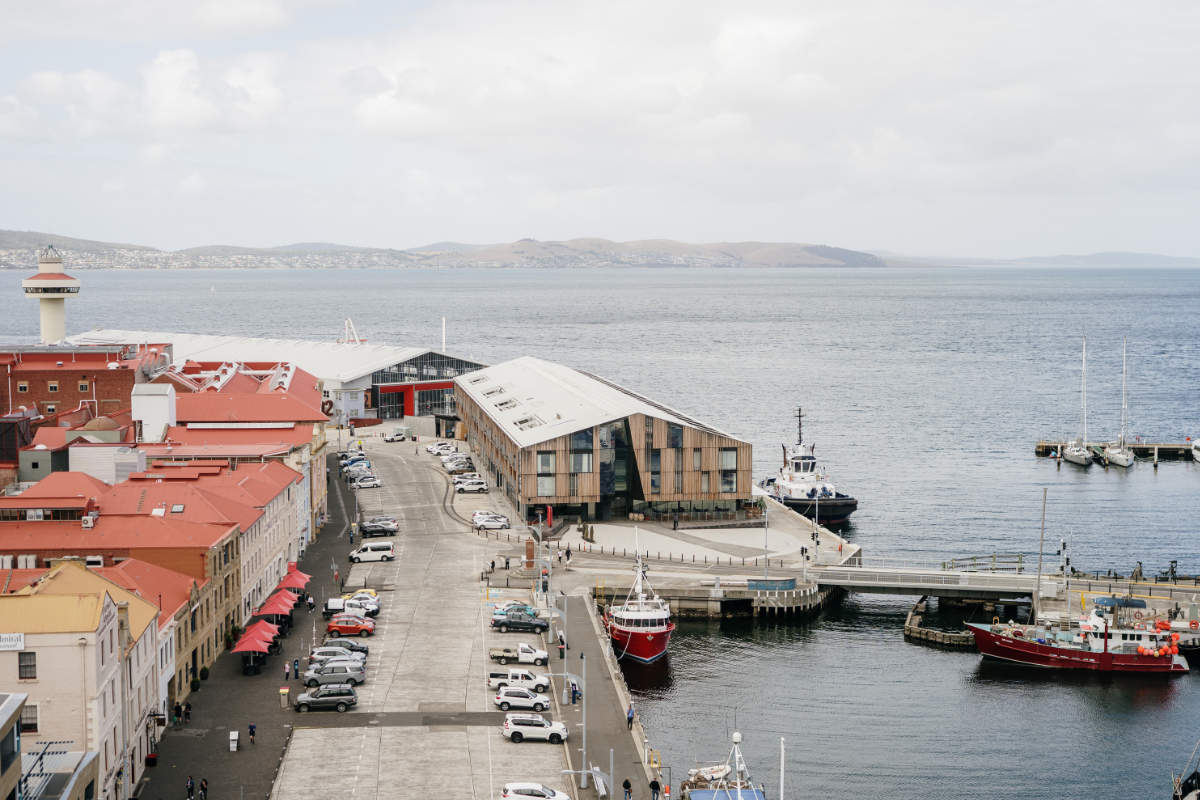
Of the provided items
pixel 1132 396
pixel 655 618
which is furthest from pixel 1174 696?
pixel 1132 396

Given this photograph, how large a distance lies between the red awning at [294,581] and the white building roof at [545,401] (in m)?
20.9

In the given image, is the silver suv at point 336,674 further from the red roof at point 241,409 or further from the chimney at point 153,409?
the red roof at point 241,409

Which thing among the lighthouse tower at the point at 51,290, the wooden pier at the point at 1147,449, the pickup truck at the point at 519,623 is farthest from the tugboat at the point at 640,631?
the wooden pier at the point at 1147,449

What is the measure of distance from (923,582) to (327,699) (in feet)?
128

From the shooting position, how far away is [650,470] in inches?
3676

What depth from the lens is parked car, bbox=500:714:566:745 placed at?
5347 centimetres

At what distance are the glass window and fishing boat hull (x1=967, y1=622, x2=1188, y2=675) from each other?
87.3 feet

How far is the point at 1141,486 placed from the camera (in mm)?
128375

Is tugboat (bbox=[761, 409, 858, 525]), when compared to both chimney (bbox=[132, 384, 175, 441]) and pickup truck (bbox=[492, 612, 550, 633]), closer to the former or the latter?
pickup truck (bbox=[492, 612, 550, 633])

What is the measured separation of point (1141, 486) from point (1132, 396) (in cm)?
7084

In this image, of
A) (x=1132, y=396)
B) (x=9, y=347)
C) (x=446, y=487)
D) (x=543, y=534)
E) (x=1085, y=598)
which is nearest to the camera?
(x=1085, y=598)

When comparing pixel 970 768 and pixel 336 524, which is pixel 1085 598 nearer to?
pixel 970 768

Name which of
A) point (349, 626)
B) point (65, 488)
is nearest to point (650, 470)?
point (349, 626)

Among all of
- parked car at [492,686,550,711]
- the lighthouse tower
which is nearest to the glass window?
parked car at [492,686,550,711]
